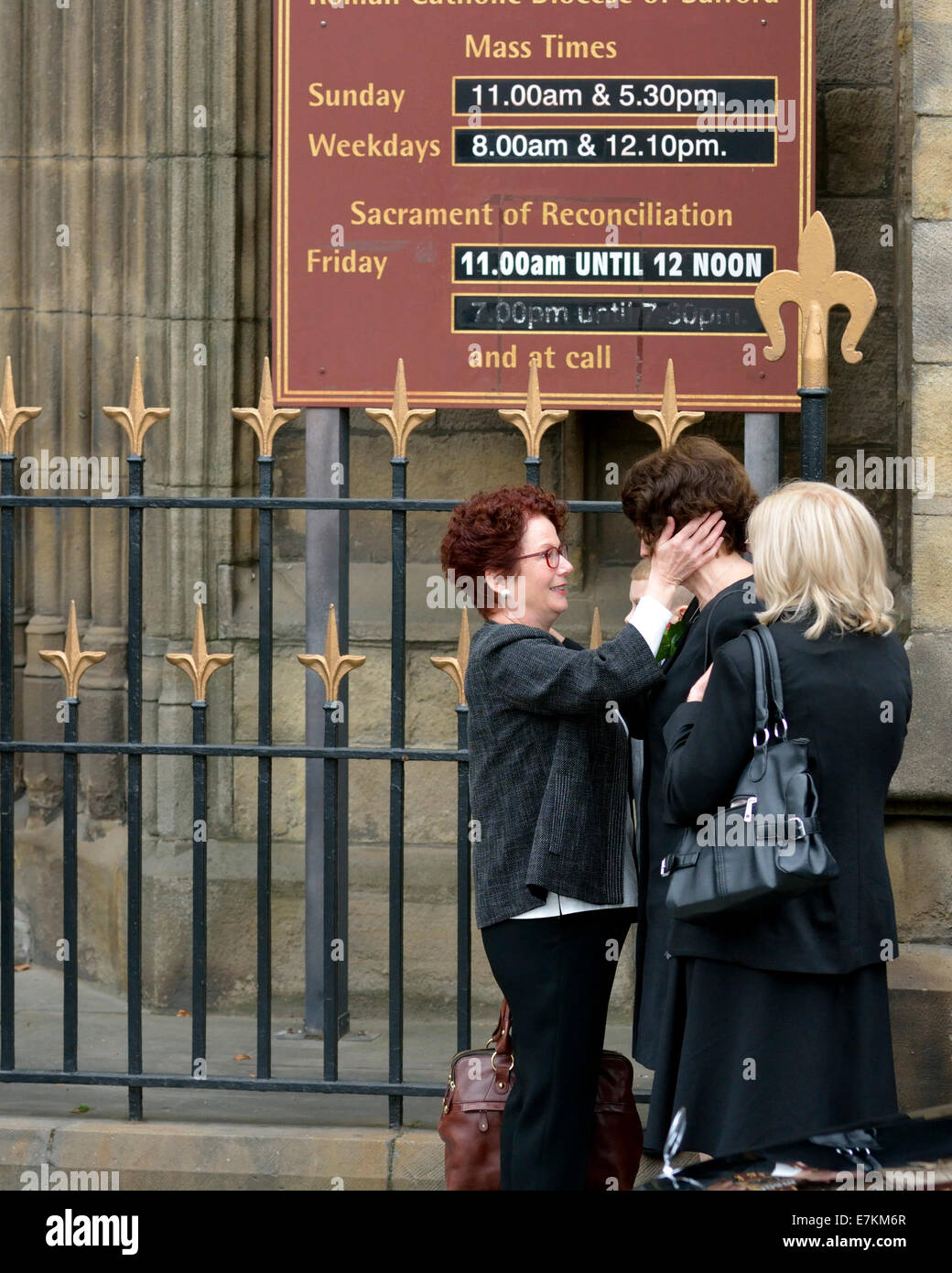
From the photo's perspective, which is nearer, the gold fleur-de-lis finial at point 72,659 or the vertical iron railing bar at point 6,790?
the gold fleur-de-lis finial at point 72,659

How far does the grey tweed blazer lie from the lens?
10.4 ft

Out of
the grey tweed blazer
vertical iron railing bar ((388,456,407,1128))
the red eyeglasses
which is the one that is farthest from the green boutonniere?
vertical iron railing bar ((388,456,407,1128))

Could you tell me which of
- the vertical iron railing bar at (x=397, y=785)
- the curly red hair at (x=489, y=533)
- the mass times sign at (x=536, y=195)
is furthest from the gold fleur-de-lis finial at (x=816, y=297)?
the mass times sign at (x=536, y=195)

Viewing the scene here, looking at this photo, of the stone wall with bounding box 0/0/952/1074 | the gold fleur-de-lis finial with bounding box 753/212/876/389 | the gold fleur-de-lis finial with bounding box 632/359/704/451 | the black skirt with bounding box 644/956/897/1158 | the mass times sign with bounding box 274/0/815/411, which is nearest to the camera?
the black skirt with bounding box 644/956/897/1158

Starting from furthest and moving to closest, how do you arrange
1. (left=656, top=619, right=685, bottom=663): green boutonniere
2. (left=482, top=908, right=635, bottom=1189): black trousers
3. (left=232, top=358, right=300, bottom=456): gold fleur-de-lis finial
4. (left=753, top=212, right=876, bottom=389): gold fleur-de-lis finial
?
1. (left=232, top=358, right=300, bottom=456): gold fleur-de-lis finial
2. (left=753, top=212, right=876, bottom=389): gold fleur-de-lis finial
3. (left=656, top=619, right=685, bottom=663): green boutonniere
4. (left=482, top=908, right=635, bottom=1189): black trousers

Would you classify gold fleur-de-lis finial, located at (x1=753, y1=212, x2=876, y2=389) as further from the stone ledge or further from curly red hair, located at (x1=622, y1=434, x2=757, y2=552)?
A: the stone ledge

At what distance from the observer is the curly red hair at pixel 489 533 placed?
10.7 feet

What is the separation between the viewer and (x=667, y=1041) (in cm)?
319

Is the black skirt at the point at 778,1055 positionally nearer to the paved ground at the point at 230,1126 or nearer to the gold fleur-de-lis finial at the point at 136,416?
the paved ground at the point at 230,1126

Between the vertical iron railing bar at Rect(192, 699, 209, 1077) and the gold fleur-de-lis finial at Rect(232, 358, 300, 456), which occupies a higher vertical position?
the gold fleur-de-lis finial at Rect(232, 358, 300, 456)

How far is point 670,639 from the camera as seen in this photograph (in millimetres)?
3393

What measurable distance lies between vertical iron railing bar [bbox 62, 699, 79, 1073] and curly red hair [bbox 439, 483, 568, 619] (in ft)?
4.31

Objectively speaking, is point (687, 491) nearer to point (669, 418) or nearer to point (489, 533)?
point (489, 533)
